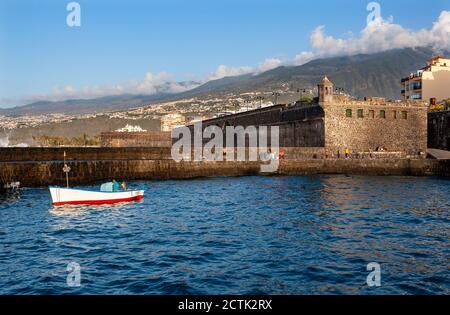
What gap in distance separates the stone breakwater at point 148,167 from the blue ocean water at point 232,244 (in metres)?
7.62

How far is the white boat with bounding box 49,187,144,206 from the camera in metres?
30.2

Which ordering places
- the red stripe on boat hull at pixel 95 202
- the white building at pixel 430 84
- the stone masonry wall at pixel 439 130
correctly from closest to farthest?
the red stripe on boat hull at pixel 95 202 → the stone masonry wall at pixel 439 130 → the white building at pixel 430 84

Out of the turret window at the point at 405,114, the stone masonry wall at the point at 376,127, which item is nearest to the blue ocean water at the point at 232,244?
the stone masonry wall at the point at 376,127

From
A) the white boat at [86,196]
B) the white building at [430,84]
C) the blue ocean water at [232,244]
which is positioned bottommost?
the blue ocean water at [232,244]

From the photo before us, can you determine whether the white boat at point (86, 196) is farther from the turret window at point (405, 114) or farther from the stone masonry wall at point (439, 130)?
the stone masonry wall at point (439, 130)

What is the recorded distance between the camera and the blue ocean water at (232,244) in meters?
13.7

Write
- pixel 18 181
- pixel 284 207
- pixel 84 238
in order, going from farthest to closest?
pixel 18 181
pixel 284 207
pixel 84 238

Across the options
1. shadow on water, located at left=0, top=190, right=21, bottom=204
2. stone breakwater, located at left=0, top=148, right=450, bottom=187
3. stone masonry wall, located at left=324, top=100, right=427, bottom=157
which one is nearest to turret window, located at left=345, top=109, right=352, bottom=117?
stone masonry wall, located at left=324, top=100, right=427, bottom=157

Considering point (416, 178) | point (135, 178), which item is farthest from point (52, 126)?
point (416, 178)

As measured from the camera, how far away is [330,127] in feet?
188

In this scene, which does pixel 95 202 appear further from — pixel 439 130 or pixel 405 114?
pixel 439 130

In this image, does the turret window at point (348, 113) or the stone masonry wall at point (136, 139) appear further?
the stone masonry wall at point (136, 139)

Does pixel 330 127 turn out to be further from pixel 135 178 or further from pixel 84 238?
pixel 84 238

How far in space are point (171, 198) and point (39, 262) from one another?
1756cm
